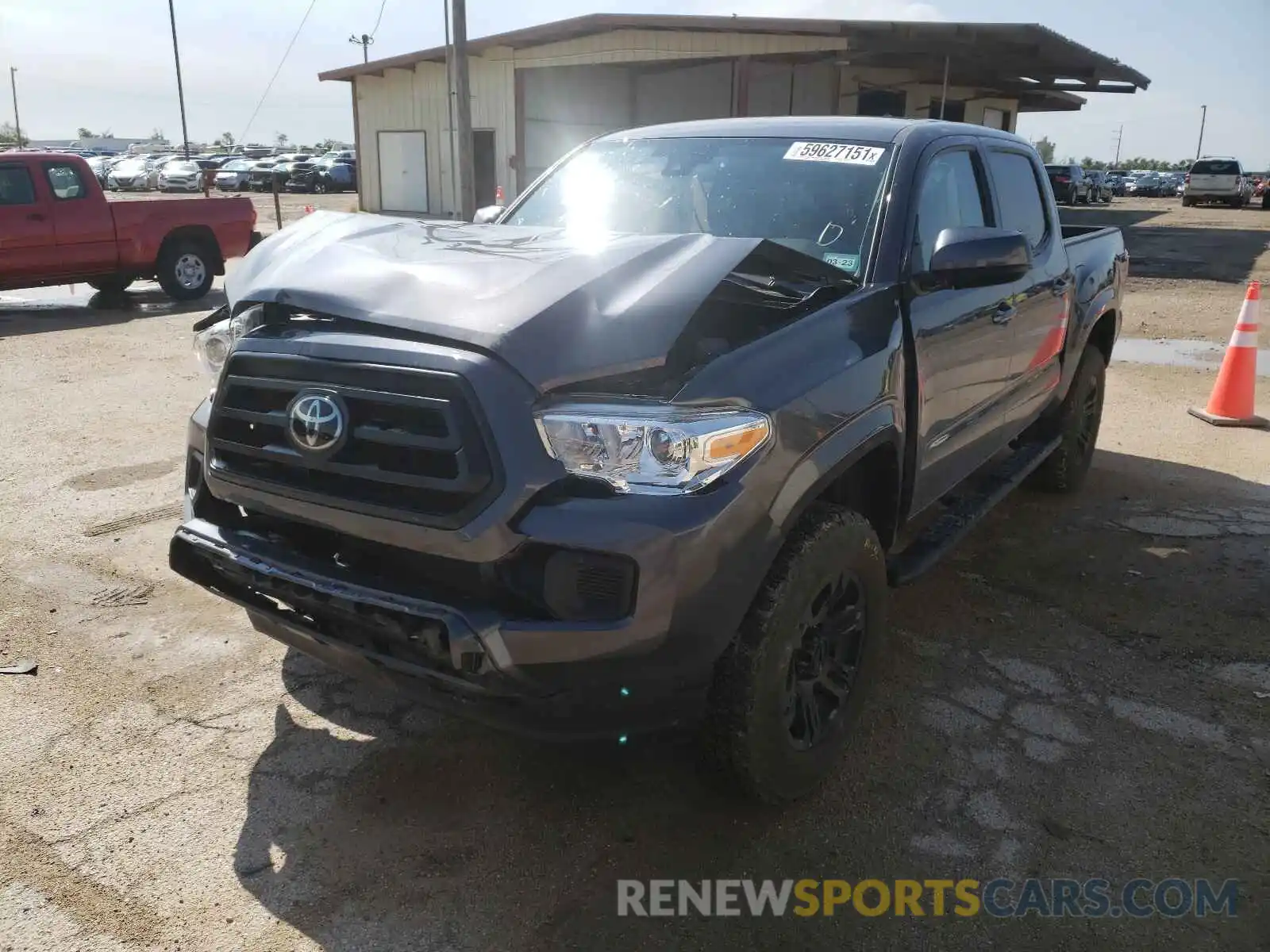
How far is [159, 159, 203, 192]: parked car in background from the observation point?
119ft

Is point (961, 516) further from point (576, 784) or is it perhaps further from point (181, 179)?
point (181, 179)

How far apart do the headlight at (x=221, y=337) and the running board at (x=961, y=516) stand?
6.72ft

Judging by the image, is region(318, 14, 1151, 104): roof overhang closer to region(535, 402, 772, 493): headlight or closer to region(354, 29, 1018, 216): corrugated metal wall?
region(354, 29, 1018, 216): corrugated metal wall

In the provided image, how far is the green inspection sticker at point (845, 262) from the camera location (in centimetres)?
316

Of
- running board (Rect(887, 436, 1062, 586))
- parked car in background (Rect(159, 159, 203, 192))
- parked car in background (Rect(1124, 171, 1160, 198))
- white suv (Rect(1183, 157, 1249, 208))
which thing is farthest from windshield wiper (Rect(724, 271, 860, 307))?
parked car in background (Rect(1124, 171, 1160, 198))

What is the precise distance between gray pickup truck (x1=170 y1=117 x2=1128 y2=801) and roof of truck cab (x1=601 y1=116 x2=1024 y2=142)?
0.25 meters

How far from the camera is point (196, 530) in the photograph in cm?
266

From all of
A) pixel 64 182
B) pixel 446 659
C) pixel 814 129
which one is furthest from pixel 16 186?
pixel 446 659

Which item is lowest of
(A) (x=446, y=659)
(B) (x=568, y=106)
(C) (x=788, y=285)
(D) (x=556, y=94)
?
(A) (x=446, y=659)

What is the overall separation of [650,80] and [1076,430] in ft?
76.2

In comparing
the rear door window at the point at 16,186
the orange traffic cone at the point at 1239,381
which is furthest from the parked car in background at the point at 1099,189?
the rear door window at the point at 16,186

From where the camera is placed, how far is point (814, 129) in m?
3.69

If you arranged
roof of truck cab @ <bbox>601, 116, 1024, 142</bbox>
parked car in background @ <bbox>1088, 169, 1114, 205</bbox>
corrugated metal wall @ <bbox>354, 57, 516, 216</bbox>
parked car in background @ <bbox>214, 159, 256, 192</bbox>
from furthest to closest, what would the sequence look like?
parked car in background @ <bbox>1088, 169, 1114, 205</bbox>
parked car in background @ <bbox>214, 159, 256, 192</bbox>
corrugated metal wall @ <bbox>354, 57, 516, 216</bbox>
roof of truck cab @ <bbox>601, 116, 1024, 142</bbox>

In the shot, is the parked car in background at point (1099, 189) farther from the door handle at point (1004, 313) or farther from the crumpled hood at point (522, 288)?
the crumpled hood at point (522, 288)
